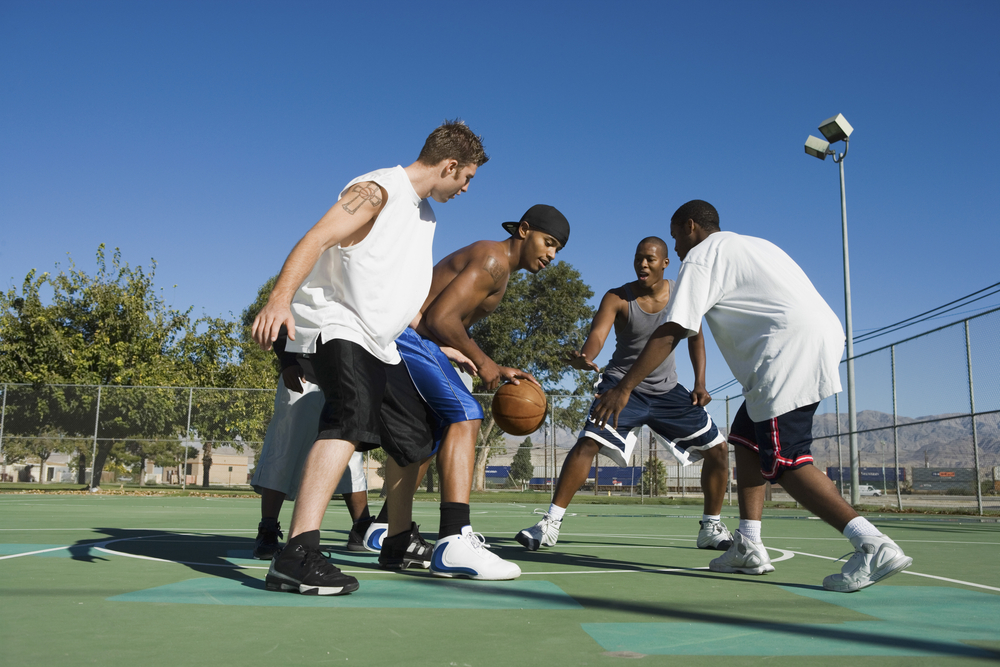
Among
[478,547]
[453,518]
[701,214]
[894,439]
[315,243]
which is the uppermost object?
[701,214]

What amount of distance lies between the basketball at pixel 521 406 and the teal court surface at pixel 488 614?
0.75 meters

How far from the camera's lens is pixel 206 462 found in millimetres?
20547

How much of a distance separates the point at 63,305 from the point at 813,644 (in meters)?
29.5

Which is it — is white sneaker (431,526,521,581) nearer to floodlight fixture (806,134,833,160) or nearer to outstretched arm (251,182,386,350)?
outstretched arm (251,182,386,350)

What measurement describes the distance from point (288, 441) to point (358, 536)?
0.78 metres

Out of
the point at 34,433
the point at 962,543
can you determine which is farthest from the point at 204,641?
the point at 34,433

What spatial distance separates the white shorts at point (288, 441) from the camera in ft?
14.9

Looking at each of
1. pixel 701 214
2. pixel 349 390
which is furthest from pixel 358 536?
pixel 701 214

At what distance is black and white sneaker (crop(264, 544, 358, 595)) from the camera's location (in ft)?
9.11

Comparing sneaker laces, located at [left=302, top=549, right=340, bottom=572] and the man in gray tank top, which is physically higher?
the man in gray tank top

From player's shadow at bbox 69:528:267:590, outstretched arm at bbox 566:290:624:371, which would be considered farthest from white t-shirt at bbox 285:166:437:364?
outstretched arm at bbox 566:290:624:371

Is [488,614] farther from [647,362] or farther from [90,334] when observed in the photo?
[90,334]

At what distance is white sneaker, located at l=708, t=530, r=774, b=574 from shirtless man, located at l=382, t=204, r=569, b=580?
46.0 inches

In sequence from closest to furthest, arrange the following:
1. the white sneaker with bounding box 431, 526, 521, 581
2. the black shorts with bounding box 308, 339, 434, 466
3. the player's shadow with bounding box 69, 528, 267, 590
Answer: the black shorts with bounding box 308, 339, 434, 466 < the white sneaker with bounding box 431, 526, 521, 581 < the player's shadow with bounding box 69, 528, 267, 590
